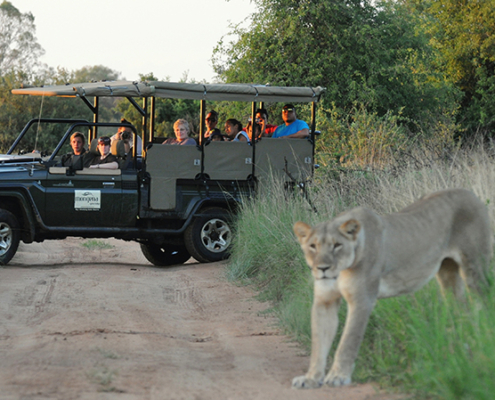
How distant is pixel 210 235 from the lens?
1043 centimetres

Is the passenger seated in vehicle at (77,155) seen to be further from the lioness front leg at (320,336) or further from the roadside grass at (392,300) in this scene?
the lioness front leg at (320,336)

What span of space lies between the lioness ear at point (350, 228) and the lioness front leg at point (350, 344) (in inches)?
14.6

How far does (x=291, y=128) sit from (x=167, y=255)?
8.53ft

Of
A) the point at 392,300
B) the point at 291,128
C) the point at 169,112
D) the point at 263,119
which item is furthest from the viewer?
the point at 169,112

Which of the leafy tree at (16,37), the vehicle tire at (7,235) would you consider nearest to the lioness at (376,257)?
the vehicle tire at (7,235)

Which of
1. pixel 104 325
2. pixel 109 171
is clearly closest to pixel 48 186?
pixel 109 171

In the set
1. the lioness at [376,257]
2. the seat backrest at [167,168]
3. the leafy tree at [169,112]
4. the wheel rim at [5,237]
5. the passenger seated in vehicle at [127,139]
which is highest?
the leafy tree at [169,112]

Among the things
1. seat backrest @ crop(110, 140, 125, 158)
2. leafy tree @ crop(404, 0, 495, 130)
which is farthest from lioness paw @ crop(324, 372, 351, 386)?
leafy tree @ crop(404, 0, 495, 130)

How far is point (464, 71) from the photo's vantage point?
27.6 meters

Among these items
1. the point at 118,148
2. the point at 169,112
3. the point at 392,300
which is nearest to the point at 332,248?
the point at 392,300

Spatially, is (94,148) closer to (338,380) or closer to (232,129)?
(232,129)

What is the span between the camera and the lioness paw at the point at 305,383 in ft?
13.8

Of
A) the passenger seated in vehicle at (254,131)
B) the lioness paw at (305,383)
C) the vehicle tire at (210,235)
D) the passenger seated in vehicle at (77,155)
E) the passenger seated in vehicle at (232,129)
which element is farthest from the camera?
the passenger seated in vehicle at (232,129)

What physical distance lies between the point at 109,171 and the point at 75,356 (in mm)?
5062
